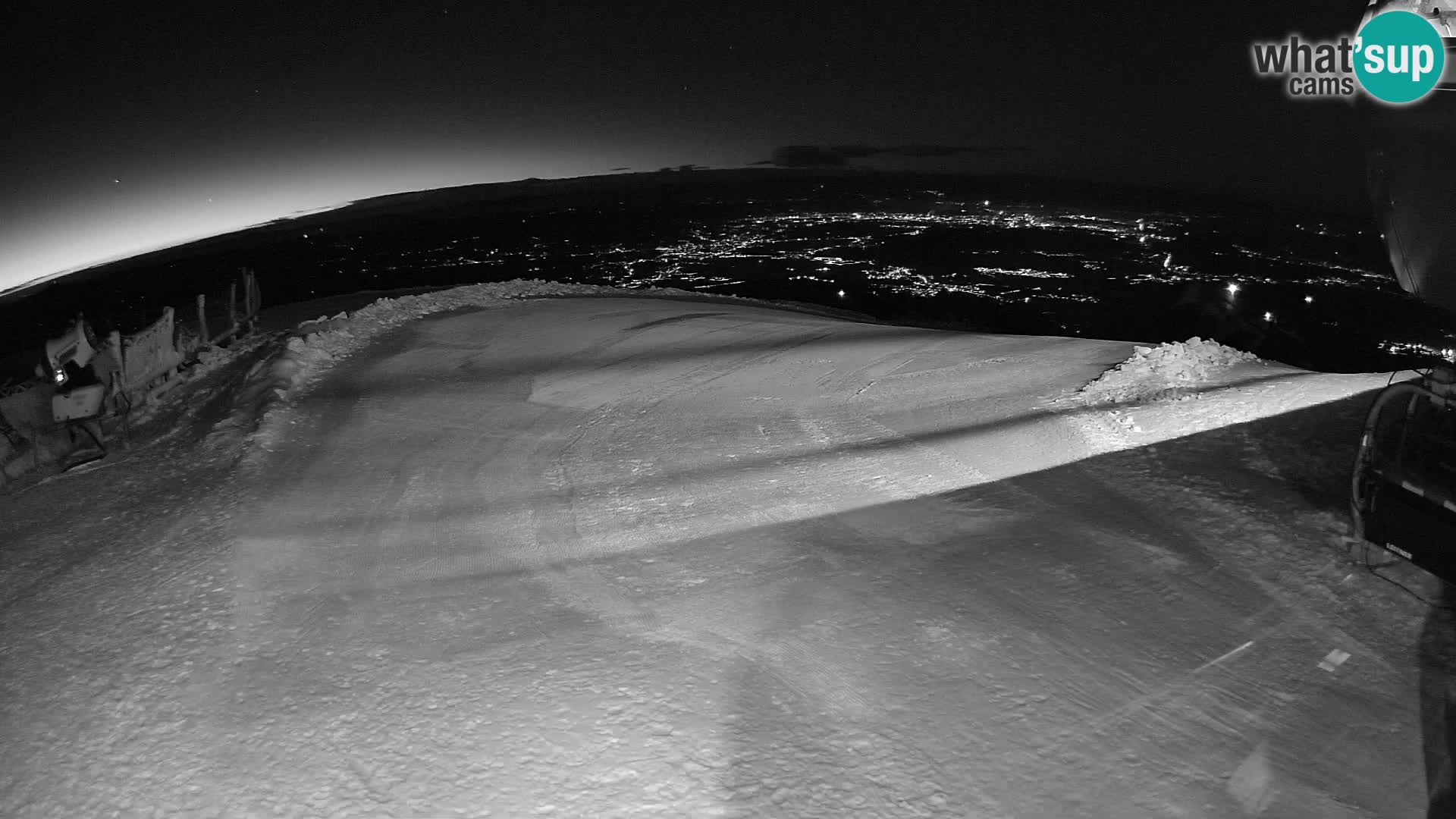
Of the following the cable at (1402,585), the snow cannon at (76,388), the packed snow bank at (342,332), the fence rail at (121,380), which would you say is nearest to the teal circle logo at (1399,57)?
the cable at (1402,585)

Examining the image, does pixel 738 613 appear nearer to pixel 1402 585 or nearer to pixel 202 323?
pixel 1402 585

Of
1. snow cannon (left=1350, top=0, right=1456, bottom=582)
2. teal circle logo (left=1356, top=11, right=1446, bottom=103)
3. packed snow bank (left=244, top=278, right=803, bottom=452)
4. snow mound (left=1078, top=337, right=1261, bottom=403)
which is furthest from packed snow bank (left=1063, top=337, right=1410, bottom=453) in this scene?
packed snow bank (left=244, top=278, right=803, bottom=452)

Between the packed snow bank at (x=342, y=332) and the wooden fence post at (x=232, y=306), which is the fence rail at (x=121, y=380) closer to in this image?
the wooden fence post at (x=232, y=306)

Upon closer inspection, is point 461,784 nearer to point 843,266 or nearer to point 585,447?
point 585,447

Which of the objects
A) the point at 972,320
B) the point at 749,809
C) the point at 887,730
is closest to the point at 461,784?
the point at 749,809

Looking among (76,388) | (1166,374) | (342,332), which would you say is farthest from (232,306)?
(1166,374)
